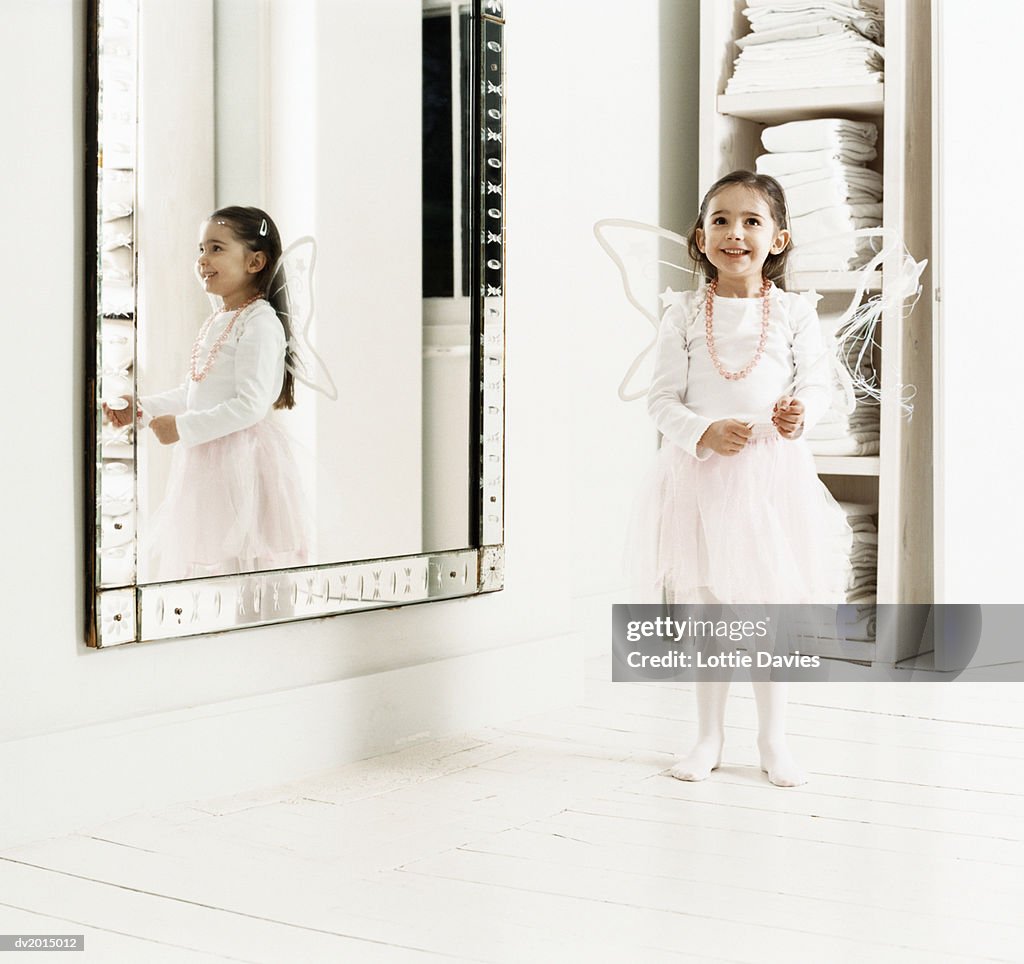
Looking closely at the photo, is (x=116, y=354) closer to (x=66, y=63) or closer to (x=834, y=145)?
(x=66, y=63)

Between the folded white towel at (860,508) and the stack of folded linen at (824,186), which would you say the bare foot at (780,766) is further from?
the stack of folded linen at (824,186)

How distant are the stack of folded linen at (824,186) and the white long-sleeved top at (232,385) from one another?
4.17 ft

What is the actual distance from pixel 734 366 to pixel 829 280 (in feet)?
2.73

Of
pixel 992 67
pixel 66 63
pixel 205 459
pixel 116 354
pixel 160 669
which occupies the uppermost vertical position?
pixel 992 67

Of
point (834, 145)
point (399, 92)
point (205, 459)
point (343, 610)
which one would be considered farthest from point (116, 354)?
point (834, 145)

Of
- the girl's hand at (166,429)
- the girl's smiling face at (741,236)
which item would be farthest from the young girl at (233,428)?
the girl's smiling face at (741,236)

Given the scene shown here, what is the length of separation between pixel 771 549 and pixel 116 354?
934 millimetres

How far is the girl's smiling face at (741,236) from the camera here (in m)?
1.97

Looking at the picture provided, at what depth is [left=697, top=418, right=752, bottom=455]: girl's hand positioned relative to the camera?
1896mm

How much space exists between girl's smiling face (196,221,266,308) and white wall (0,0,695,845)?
0.60 feet

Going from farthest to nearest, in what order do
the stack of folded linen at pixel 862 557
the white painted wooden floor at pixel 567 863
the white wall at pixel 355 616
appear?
1. the stack of folded linen at pixel 862 557
2. the white wall at pixel 355 616
3. the white painted wooden floor at pixel 567 863

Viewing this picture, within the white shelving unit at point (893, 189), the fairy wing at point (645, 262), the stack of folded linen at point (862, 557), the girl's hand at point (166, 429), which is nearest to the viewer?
the girl's hand at point (166, 429)

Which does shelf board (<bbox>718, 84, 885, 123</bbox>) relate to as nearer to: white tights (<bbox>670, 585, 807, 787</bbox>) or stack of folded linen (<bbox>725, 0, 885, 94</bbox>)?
stack of folded linen (<bbox>725, 0, 885, 94</bbox>)

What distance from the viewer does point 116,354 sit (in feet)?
5.41
